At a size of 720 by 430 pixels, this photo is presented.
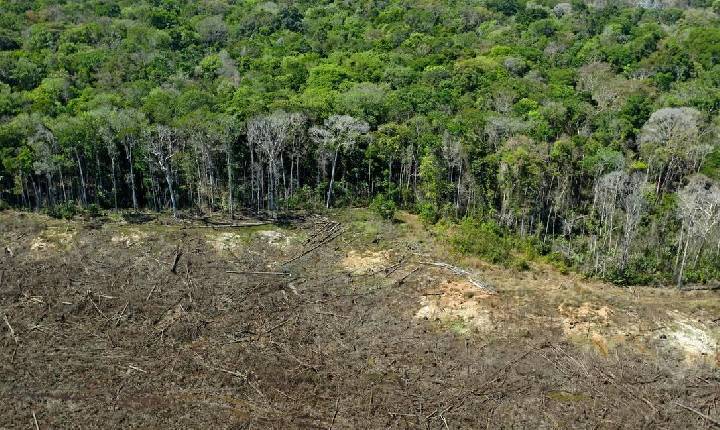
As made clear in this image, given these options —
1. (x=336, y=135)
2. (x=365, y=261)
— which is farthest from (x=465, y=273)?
(x=336, y=135)

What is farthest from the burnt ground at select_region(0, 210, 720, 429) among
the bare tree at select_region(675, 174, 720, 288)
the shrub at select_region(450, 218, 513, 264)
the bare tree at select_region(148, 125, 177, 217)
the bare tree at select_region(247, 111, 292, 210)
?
the bare tree at select_region(247, 111, 292, 210)

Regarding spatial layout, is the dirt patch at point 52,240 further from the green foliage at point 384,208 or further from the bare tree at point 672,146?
the bare tree at point 672,146

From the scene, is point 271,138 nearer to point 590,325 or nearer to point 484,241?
point 484,241

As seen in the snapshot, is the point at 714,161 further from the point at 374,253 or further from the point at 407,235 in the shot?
the point at 374,253

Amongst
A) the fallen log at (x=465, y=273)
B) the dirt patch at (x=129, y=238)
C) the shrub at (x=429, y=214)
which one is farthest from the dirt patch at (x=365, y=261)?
the dirt patch at (x=129, y=238)

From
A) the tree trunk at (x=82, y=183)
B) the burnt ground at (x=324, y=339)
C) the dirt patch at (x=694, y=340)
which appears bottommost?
the burnt ground at (x=324, y=339)

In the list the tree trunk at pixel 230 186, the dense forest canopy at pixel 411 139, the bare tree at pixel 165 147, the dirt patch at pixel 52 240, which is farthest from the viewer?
the tree trunk at pixel 230 186

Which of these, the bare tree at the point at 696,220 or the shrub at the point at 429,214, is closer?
the bare tree at the point at 696,220
